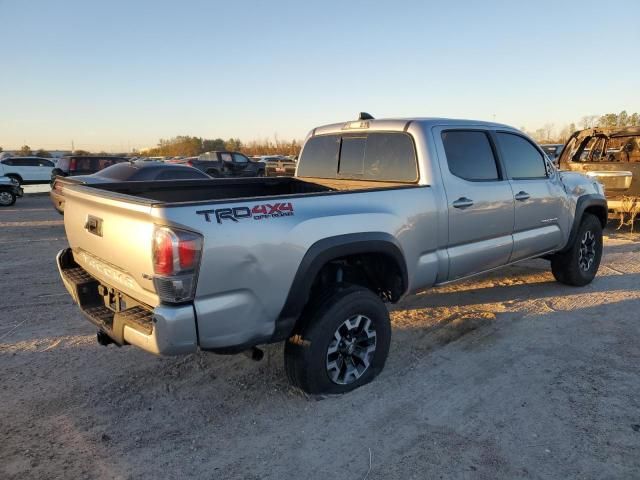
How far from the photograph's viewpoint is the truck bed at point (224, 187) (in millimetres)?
3910

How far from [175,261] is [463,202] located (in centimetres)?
257

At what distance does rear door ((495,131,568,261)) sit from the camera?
464 centimetres

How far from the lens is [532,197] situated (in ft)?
15.7

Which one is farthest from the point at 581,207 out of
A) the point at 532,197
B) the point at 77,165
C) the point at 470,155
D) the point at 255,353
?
the point at 77,165

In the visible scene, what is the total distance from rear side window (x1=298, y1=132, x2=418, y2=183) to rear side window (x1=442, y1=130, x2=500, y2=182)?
0.36 m

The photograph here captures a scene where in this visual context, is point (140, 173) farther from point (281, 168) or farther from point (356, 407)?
point (281, 168)

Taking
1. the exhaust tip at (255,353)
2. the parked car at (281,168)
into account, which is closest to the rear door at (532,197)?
the exhaust tip at (255,353)

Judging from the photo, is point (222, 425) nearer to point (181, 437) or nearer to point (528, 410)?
point (181, 437)

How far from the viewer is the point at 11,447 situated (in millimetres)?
2674

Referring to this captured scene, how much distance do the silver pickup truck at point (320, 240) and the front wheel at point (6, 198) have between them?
552 inches

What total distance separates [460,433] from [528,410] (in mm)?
578

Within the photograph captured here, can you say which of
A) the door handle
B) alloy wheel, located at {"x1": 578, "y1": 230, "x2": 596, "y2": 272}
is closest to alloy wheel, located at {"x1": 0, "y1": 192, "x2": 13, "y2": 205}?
the door handle

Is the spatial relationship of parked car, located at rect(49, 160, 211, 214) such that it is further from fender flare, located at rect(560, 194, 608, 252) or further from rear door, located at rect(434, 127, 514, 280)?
fender flare, located at rect(560, 194, 608, 252)

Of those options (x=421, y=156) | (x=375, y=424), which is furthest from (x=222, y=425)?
(x=421, y=156)
